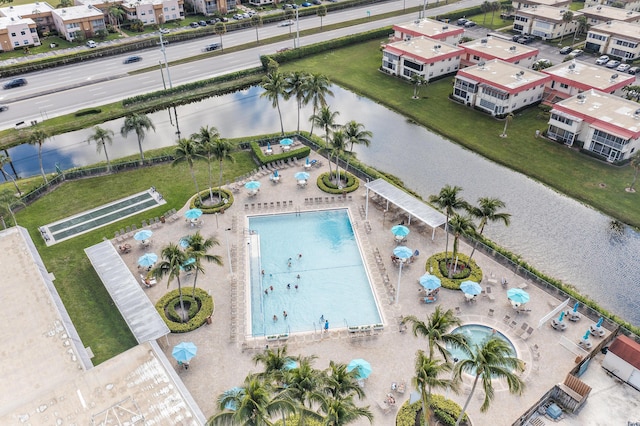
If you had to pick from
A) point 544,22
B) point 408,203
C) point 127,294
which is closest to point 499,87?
point 408,203

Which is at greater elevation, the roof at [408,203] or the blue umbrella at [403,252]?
the roof at [408,203]

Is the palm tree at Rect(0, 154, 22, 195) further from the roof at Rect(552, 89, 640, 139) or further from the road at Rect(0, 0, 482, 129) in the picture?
the roof at Rect(552, 89, 640, 139)

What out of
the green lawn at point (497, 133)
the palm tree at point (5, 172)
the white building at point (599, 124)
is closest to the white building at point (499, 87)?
the green lawn at point (497, 133)

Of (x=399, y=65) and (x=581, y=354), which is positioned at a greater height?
(x=399, y=65)

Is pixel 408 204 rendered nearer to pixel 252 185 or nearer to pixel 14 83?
pixel 252 185

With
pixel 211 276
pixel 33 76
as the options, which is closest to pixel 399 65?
pixel 211 276

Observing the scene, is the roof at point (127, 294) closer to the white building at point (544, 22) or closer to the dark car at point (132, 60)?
the dark car at point (132, 60)

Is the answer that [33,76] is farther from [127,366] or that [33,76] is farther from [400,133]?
[127,366]

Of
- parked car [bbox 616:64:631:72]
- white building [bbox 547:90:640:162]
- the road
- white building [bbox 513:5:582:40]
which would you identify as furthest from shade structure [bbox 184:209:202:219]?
white building [bbox 513:5:582:40]
